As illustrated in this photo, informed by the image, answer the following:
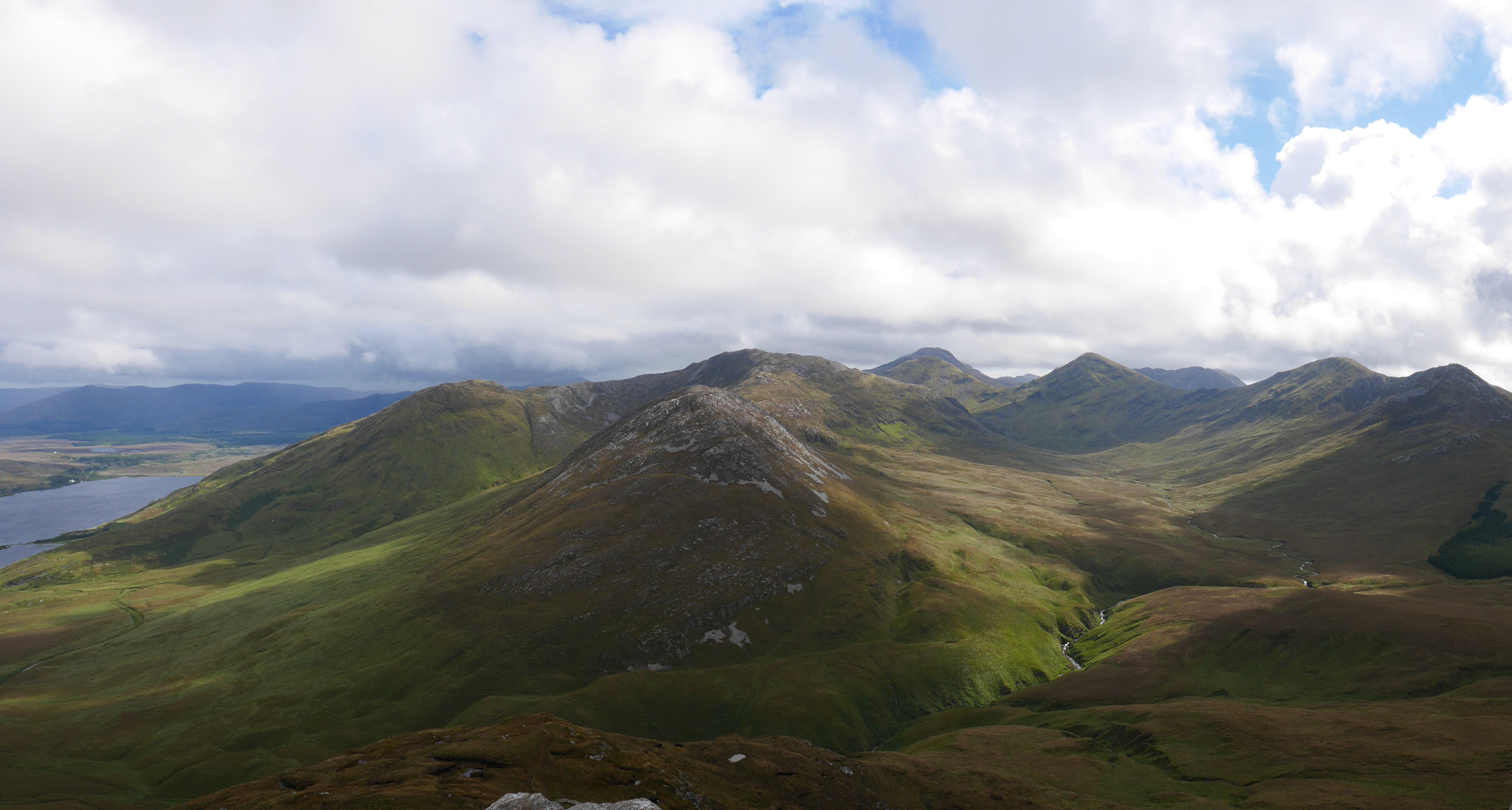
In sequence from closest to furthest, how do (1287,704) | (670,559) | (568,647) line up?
(1287,704) < (568,647) < (670,559)

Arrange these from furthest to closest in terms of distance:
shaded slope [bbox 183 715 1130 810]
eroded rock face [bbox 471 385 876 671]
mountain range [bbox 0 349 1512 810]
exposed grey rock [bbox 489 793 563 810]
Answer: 1. eroded rock face [bbox 471 385 876 671]
2. mountain range [bbox 0 349 1512 810]
3. shaded slope [bbox 183 715 1130 810]
4. exposed grey rock [bbox 489 793 563 810]

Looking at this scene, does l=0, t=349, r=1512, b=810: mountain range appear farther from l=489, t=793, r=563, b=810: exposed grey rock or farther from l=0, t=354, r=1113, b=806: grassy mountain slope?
l=489, t=793, r=563, b=810: exposed grey rock

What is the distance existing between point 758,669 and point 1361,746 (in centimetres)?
10059

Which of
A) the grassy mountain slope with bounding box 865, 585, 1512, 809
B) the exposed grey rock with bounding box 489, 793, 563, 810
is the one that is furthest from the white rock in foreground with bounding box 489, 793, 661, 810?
the grassy mountain slope with bounding box 865, 585, 1512, 809

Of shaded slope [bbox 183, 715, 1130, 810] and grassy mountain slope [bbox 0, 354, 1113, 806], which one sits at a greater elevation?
shaded slope [bbox 183, 715, 1130, 810]

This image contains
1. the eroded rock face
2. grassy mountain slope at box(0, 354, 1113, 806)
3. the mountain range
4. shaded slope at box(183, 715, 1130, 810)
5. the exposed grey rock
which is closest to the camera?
the exposed grey rock

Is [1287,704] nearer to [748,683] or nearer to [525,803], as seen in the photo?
[748,683]

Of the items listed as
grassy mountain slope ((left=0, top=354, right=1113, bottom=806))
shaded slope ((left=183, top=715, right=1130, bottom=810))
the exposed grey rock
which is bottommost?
grassy mountain slope ((left=0, top=354, right=1113, bottom=806))

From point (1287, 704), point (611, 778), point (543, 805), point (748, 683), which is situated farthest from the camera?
point (748, 683)

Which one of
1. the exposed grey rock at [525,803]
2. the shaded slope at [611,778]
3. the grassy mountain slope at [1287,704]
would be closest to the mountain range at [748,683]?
the shaded slope at [611,778]

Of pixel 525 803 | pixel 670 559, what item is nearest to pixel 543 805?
pixel 525 803

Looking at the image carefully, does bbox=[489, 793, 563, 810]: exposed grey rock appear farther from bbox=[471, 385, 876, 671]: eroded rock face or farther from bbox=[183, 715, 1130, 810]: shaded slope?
bbox=[471, 385, 876, 671]: eroded rock face

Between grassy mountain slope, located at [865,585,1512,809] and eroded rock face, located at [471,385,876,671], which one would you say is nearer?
grassy mountain slope, located at [865,585,1512,809]

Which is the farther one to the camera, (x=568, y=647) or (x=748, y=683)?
(x=568, y=647)
